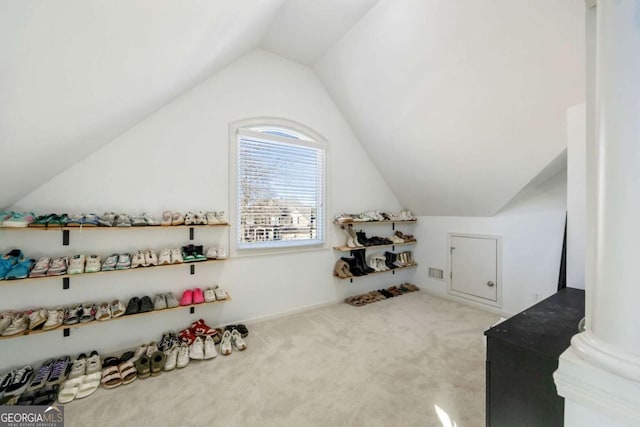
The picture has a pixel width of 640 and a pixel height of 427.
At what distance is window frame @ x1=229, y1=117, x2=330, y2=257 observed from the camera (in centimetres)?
285

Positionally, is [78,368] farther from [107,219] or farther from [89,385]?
[107,219]

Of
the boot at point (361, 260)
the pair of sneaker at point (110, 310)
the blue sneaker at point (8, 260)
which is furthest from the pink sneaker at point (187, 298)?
the boot at point (361, 260)

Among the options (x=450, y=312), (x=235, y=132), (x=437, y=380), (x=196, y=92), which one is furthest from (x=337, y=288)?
(x=196, y=92)

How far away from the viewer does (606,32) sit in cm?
64

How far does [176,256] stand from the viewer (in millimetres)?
2408

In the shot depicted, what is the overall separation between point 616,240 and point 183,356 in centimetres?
271

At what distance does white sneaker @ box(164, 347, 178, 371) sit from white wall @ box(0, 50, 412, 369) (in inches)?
13.7

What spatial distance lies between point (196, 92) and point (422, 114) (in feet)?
8.16

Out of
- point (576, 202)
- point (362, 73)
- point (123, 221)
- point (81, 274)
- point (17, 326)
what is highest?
point (362, 73)

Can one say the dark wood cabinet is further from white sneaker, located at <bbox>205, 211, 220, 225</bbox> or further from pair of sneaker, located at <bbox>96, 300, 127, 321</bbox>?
pair of sneaker, located at <bbox>96, 300, 127, 321</bbox>

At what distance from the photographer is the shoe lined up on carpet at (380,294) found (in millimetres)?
3554

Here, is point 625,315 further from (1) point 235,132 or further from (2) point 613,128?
(1) point 235,132

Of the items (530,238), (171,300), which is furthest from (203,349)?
(530,238)

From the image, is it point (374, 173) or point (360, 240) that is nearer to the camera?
point (360, 240)
